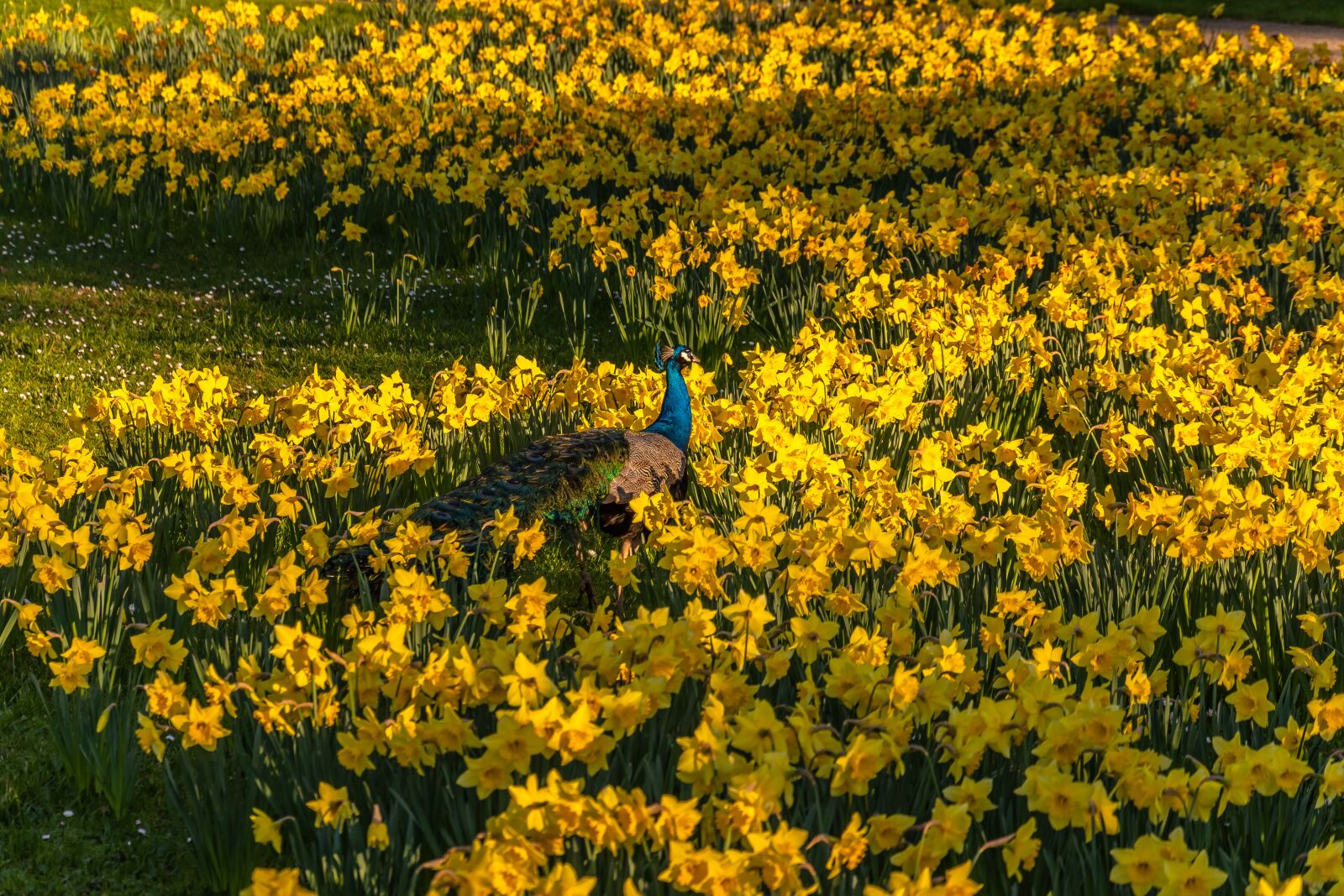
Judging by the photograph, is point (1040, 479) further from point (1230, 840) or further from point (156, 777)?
point (156, 777)

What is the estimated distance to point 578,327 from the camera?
8.18 metres

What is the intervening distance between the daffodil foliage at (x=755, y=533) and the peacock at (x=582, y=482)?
0.14 m

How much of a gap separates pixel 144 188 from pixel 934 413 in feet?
19.7

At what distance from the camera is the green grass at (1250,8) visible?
760 inches

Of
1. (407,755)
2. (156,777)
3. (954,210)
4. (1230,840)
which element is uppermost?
(954,210)

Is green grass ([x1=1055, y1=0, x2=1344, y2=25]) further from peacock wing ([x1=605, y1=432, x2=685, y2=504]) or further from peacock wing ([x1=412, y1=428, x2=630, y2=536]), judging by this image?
peacock wing ([x1=412, y1=428, x2=630, y2=536])

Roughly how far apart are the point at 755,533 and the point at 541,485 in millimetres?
1032

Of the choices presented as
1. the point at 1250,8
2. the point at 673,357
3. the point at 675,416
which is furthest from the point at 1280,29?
the point at 675,416

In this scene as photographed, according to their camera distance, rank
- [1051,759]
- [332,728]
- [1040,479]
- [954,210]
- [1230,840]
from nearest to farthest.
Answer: [1051,759] → [1230,840] → [332,728] → [1040,479] → [954,210]

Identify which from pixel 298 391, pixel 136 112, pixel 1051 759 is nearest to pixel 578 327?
pixel 298 391

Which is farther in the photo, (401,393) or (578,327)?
(578,327)

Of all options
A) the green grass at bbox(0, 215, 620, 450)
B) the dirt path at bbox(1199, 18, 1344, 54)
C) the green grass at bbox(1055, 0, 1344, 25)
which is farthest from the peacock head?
the green grass at bbox(1055, 0, 1344, 25)

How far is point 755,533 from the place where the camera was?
3.79 m

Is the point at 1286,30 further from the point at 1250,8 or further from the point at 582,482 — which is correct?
the point at 582,482
